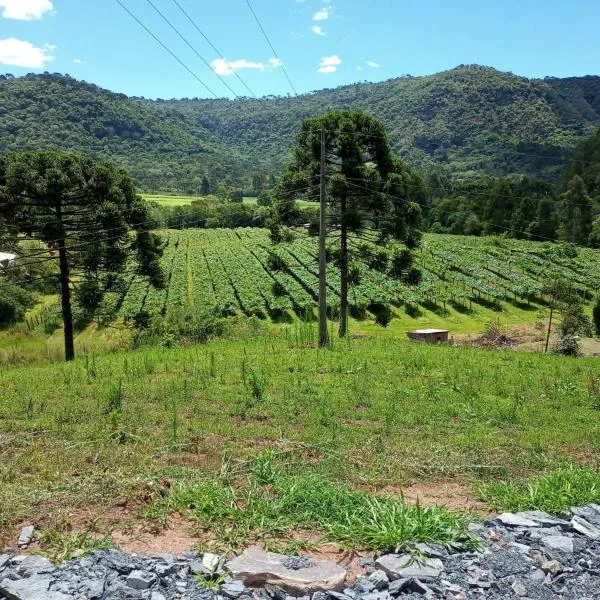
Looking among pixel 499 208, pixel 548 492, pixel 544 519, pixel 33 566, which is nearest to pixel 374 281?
pixel 499 208

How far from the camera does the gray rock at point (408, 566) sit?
189 inches

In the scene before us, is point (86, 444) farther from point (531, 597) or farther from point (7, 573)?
point (531, 597)

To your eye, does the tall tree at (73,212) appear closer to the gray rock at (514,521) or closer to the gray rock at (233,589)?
the gray rock at (233,589)

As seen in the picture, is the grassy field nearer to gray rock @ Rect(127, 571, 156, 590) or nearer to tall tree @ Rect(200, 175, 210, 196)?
gray rock @ Rect(127, 571, 156, 590)

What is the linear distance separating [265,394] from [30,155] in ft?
52.1

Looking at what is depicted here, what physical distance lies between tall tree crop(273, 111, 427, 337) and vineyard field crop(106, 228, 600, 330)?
13727 millimetres

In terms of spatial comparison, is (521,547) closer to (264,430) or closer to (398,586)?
(398,586)

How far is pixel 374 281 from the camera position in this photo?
54.2m

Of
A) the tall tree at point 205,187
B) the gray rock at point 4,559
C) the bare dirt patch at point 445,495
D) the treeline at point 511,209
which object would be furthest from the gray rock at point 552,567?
the tall tree at point 205,187

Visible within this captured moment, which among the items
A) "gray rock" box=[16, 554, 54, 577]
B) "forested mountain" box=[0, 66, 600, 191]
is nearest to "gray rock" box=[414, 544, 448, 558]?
"gray rock" box=[16, 554, 54, 577]

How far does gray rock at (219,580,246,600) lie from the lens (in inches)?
181

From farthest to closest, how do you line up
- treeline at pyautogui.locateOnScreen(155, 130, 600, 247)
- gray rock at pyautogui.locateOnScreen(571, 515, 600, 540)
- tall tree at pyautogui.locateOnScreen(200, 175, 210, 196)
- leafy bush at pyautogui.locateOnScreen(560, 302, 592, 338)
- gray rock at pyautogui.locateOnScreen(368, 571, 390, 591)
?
tall tree at pyautogui.locateOnScreen(200, 175, 210, 196), treeline at pyautogui.locateOnScreen(155, 130, 600, 247), leafy bush at pyautogui.locateOnScreen(560, 302, 592, 338), gray rock at pyautogui.locateOnScreen(571, 515, 600, 540), gray rock at pyautogui.locateOnScreen(368, 571, 390, 591)

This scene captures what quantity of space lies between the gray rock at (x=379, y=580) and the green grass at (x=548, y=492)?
209 centimetres

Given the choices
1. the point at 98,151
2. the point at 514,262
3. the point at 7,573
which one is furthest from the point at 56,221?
the point at 98,151
